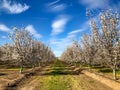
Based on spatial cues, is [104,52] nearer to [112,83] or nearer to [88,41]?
[112,83]

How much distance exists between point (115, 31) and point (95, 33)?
12.8ft

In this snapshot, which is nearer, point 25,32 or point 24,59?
point 24,59

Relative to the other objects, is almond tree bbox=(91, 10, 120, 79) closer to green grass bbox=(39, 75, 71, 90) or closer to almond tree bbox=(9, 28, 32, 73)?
green grass bbox=(39, 75, 71, 90)

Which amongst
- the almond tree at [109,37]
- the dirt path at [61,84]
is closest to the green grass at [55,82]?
the dirt path at [61,84]

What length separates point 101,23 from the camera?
41.0 metres

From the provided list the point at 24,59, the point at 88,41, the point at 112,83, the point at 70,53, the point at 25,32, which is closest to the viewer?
the point at 112,83

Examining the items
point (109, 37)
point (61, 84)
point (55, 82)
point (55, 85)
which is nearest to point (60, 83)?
point (61, 84)

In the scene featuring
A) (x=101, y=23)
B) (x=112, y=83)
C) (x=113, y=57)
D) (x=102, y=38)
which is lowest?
(x=112, y=83)

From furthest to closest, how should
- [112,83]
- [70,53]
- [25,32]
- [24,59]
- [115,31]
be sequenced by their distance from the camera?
[70,53] < [25,32] < [24,59] < [115,31] < [112,83]

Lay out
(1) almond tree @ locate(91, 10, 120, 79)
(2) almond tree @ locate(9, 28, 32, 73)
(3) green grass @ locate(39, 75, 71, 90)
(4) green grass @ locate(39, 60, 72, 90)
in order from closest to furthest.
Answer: (3) green grass @ locate(39, 75, 71, 90)
(4) green grass @ locate(39, 60, 72, 90)
(1) almond tree @ locate(91, 10, 120, 79)
(2) almond tree @ locate(9, 28, 32, 73)

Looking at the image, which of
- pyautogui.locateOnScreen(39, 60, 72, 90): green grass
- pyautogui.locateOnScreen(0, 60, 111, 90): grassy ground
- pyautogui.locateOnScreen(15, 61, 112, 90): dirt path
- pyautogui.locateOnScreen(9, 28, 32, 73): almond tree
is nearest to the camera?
pyautogui.locateOnScreen(15, 61, 112, 90): dirt path

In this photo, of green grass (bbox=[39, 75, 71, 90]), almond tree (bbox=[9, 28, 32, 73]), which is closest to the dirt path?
green grass (bbox=[39, 75, 71, 90])

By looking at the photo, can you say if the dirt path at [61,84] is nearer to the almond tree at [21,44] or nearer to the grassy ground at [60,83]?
the grassy ground at [60,83]

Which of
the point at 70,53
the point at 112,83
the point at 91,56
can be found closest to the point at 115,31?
the point at 112,83
